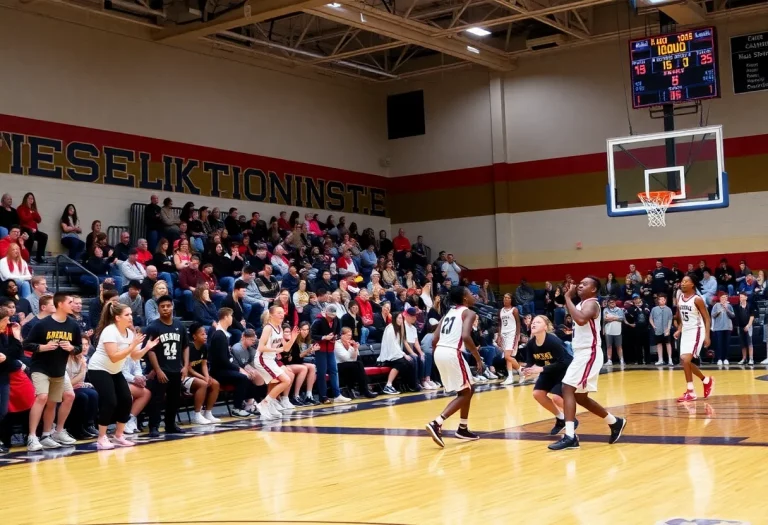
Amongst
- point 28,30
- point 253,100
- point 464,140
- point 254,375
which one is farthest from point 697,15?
point 28,30

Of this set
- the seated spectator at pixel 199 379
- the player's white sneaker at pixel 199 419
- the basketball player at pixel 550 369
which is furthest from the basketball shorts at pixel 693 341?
the player's white sneaker at pixel 199 419

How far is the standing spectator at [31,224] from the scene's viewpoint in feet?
54.8

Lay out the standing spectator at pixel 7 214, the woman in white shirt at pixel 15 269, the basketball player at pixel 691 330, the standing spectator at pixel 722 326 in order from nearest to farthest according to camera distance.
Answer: the basketball player at pixel 691 330
the woman in white shirt at pixel 15 269
the standing spectator at pixel 7 214
the standing spectator at pixel 722 326

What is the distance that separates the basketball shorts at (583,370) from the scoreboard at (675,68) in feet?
32.9

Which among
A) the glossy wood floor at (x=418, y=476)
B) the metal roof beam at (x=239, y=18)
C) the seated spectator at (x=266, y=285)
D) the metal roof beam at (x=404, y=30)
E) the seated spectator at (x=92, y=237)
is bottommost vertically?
the glossy wood floor at (x=418, y=476)

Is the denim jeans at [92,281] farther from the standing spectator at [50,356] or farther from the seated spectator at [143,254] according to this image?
the standing spectator at [50,356]

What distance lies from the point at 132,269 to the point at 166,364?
592 centimetres

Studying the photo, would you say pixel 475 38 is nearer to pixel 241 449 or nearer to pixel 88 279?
pixel 88 279

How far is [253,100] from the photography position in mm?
23922

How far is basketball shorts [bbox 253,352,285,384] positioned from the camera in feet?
41.9

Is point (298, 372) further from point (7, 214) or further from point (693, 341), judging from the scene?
point (7, 214)

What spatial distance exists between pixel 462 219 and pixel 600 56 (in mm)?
6007

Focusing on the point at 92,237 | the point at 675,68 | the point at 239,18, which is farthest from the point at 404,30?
the point at 92,237

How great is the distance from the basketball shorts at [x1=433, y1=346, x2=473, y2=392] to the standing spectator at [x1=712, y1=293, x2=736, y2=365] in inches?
494
